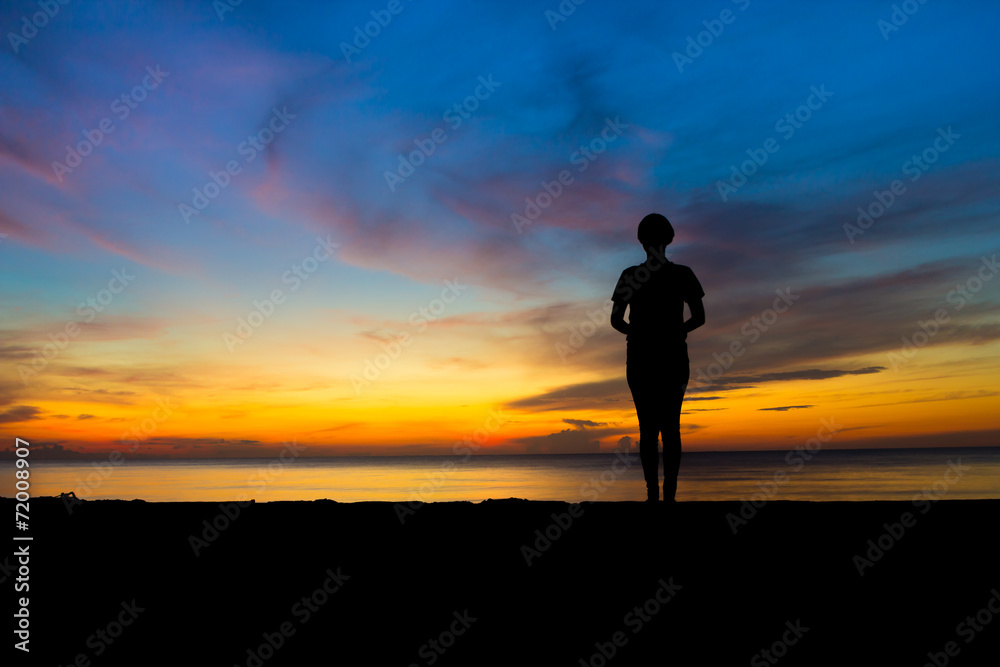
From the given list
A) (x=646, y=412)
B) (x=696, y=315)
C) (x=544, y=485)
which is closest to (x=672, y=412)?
(x=646, y=412)

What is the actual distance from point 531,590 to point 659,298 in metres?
2.67

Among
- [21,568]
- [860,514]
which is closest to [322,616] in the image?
[21,568]

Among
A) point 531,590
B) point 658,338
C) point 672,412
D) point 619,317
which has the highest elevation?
point 619,317

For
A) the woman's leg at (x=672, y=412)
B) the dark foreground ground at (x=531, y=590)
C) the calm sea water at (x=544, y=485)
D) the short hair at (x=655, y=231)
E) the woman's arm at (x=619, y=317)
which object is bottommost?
the dark foreground ground at (x=531, y=590)

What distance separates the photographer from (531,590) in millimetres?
3217

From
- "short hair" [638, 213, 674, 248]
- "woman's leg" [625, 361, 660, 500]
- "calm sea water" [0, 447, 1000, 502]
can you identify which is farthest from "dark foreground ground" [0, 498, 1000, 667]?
"calm sea water" [0, 447, 1000, 502]

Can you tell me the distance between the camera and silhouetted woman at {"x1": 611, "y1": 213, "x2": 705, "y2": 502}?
494 centimetres

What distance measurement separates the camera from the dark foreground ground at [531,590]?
2.57 meters

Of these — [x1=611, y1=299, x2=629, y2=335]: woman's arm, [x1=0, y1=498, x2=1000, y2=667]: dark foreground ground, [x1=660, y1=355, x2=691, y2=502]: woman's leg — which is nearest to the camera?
[x1=0, y1=498, x2=1000, y2=667]: dark foreground ground

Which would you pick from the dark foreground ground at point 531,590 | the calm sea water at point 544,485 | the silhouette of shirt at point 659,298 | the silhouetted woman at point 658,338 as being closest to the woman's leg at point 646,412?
the silhouetted woman at point 658,338

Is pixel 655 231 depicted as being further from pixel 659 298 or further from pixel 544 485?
pixel 544 485

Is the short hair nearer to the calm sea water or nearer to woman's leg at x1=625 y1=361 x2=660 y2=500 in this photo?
woman's leg at x1=625 y1=361 x2=660 y2=500

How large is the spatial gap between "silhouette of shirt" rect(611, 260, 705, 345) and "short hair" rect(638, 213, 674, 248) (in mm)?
177

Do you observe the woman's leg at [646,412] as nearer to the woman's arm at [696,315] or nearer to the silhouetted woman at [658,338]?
the silhouetted woman at [658,338]
